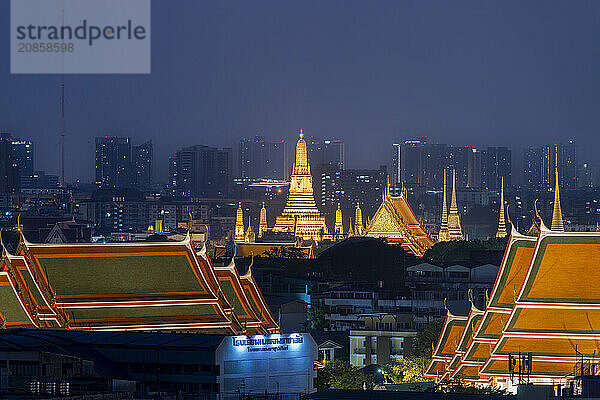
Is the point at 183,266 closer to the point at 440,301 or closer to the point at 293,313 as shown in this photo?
the point at 293,313

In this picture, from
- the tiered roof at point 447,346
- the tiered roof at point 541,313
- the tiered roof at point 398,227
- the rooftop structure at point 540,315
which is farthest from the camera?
the tiered roof at point 398,227

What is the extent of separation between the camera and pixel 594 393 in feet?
132

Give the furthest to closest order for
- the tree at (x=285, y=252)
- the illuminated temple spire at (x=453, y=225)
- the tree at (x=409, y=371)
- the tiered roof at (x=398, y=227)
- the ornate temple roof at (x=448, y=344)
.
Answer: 1. the illuminated temple spire at (x=453, y=225)
2. the tree at (x=285, y=252)
3. the tiered roof at (x=398, y=227)
4. the tree at (x=409, y=371)
5. the ornate temple roof at (x=448, y=344)

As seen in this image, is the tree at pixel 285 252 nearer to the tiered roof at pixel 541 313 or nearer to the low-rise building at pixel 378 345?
the low-rise building at pixel 378 345

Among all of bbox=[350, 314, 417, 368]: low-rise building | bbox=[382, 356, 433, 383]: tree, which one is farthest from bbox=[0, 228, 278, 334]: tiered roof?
bbox=[350, 314, 417, 368]: low-rise building

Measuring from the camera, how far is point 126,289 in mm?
60531

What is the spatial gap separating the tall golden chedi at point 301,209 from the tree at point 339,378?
114 metres

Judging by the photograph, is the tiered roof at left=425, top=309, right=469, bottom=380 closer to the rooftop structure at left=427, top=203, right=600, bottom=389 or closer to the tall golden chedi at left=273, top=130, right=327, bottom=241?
the rooftop structure at left=427, top=203, right=600, bottom=389

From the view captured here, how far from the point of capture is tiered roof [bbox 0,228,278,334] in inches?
2281

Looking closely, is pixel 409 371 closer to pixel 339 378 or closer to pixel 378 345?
pixel 339 378

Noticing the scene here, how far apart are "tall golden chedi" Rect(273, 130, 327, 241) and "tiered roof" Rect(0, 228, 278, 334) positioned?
11191 cm

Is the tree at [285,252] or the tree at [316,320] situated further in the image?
the tree at [285,252]

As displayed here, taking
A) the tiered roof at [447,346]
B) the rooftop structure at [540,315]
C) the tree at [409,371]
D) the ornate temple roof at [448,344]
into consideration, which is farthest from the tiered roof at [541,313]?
the tree at [409,371]

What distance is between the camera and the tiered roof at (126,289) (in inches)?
2281
